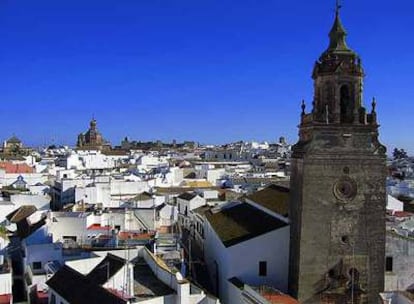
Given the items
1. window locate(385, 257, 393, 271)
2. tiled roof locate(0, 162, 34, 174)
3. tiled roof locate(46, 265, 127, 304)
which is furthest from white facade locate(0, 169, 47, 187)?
window locate(385, 257, 393, 271)

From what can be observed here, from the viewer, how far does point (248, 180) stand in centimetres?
6003

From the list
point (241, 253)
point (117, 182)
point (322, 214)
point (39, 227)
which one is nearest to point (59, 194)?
point (117, 182)

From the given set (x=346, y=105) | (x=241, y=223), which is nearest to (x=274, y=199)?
(x=241, y=223)

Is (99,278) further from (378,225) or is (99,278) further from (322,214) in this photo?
(378,225)

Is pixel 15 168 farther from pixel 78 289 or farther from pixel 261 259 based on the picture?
pixel 78 289

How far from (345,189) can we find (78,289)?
38.1ft

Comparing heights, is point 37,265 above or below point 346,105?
below

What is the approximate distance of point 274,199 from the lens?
2938cm

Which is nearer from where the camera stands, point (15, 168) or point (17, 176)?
point (17, 176)

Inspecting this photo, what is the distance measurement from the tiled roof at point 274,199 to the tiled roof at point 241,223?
44 centimetres

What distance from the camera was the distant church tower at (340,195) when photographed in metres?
23.4

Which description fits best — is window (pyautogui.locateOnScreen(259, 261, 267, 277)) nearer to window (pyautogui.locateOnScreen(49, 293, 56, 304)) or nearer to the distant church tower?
the distant church tower

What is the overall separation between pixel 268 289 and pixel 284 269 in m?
2.80

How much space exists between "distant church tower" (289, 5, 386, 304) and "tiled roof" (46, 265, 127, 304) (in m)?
8.94
